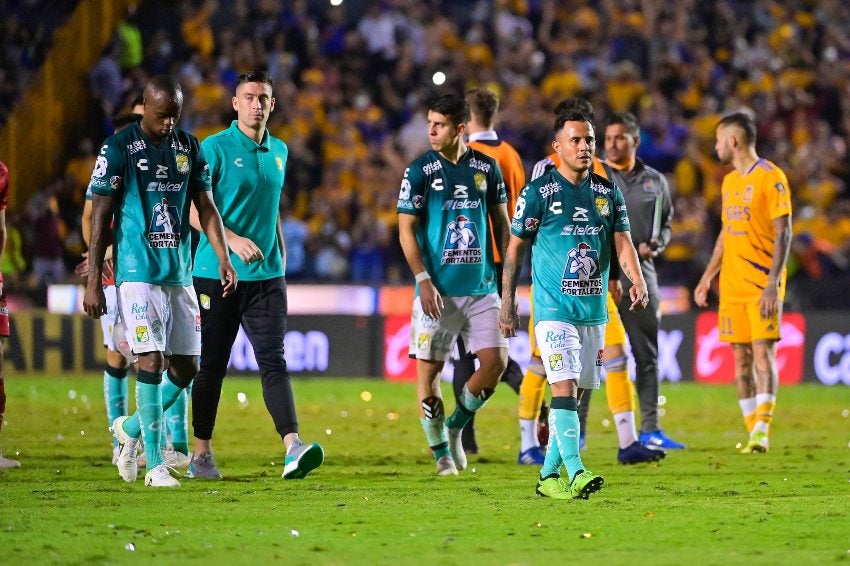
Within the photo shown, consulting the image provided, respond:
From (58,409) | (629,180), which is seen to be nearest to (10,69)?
(58,409)

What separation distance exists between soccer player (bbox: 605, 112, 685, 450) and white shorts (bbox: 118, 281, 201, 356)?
13.2 feet

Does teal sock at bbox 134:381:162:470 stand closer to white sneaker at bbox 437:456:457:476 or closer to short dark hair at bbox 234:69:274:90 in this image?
white sneaker at bbox 437:456:457:476

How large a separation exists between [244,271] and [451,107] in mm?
1738

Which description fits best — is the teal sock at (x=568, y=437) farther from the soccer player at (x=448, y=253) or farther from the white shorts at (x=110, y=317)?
the white shorts at (x=110, y=317)

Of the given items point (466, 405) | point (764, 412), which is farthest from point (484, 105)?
point (764, 412)

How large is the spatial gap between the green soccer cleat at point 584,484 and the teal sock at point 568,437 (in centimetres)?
5

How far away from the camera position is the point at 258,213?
9.31 metres

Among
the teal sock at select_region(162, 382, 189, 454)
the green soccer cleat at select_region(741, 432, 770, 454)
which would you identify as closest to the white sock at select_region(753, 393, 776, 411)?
the green soccer cleat at select_region(741, 432, 770, 454)

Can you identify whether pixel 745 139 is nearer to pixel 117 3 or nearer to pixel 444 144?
pixel 444 144

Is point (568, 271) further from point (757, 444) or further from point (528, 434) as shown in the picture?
point (757, 444)

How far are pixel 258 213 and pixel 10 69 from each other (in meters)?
13.0

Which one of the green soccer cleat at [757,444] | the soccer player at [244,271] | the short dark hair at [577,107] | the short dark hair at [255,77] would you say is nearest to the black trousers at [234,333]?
the soccer player at [244,271]

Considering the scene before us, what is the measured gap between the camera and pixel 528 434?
10.6m

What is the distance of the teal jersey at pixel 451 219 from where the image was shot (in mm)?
9383
